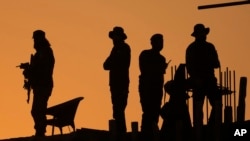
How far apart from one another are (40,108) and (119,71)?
187 centimetres

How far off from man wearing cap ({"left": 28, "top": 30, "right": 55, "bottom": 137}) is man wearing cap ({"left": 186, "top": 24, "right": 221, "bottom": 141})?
298cm

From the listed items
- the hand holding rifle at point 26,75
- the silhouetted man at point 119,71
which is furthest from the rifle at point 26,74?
the silhouetted man at point 119,71

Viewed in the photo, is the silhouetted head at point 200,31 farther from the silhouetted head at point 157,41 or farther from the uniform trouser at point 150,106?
A: the uniform trouser at point 150,106

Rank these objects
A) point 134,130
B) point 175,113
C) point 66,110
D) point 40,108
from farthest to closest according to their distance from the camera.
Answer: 1. point 66,110
2. point 40,108
3. point 175,113
4. point 134,130

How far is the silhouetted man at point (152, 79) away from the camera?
107 ft

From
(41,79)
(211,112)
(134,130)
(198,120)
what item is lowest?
(134,130)

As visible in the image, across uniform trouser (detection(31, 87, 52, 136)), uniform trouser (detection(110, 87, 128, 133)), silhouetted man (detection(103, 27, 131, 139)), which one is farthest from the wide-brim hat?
uniform trouser (detection(31, 87, 52, 136))

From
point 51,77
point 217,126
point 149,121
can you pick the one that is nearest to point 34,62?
point 51,77

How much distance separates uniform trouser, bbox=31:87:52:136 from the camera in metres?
33.6

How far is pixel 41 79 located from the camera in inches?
1325

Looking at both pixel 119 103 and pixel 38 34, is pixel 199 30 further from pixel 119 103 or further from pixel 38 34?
pixel 38 34

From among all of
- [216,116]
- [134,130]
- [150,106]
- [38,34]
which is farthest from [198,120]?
[38,34]

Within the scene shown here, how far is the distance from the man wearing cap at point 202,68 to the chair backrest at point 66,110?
9.27ft

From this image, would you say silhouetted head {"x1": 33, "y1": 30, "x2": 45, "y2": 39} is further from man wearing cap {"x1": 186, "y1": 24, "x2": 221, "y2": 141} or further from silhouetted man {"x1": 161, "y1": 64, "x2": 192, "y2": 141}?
silhouetted man {"x1": 161, "y1": 64, "x2": 192, "y2": 141}
